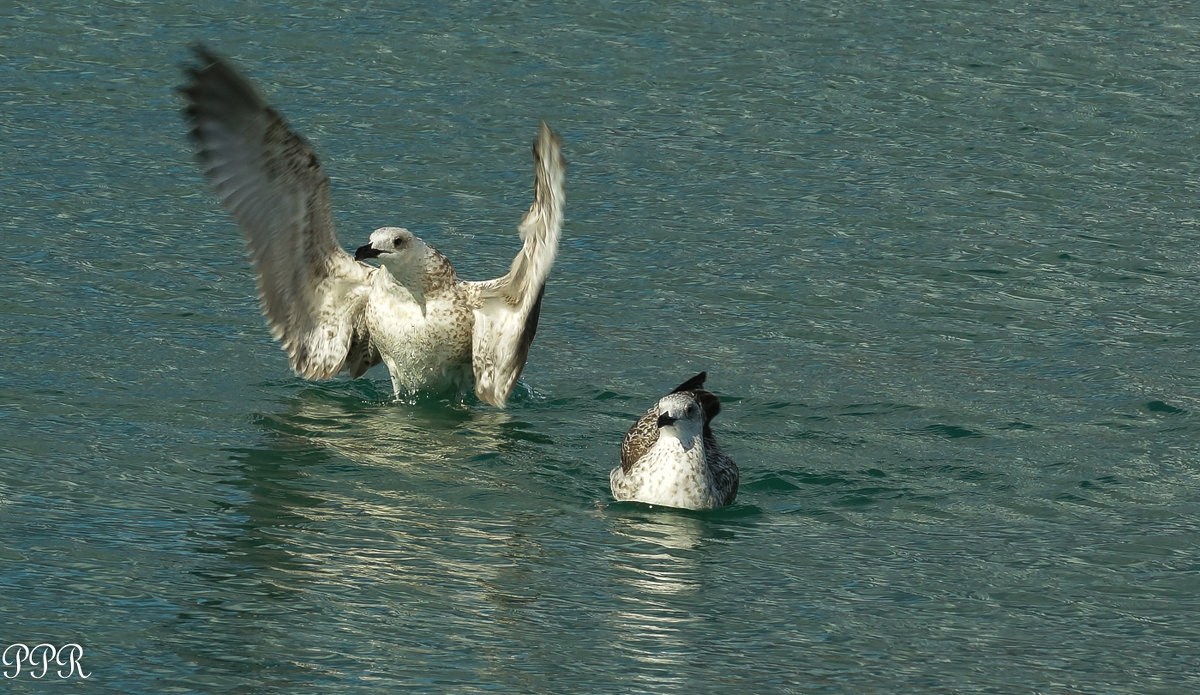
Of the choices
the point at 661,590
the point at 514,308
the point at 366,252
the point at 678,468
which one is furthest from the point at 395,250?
the point at 661,590

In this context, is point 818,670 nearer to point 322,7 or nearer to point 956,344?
point 956,344

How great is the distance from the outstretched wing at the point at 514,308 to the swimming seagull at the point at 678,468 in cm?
98

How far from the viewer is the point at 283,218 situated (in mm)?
10875

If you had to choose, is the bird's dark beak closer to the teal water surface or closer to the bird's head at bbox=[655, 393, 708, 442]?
the teal water surface

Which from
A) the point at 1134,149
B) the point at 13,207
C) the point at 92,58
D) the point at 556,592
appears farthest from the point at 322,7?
the point at 556,592

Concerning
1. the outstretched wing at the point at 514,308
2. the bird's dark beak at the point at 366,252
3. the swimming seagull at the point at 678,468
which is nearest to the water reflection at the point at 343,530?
the outstretched wing at the point at 514,308

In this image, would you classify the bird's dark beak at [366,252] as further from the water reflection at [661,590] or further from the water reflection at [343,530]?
the water reflection at [661,590]

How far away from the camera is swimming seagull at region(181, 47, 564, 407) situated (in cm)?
1034

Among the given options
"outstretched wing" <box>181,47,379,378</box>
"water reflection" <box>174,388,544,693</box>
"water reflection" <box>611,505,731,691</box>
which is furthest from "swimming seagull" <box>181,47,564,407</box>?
"water reflection" <box>611,505,731,691</box>

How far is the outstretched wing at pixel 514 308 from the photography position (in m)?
9.75

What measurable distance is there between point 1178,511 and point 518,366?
12.2 ft

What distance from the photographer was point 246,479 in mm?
9758

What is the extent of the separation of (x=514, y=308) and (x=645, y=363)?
1.15 meters

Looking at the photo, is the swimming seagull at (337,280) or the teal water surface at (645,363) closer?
the teal water surface at (645,363)
